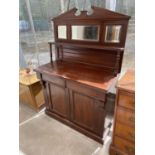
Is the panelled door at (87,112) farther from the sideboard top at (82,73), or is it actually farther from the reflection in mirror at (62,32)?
the reflection in mirror at (62,32)

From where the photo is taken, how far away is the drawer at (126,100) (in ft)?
3.94

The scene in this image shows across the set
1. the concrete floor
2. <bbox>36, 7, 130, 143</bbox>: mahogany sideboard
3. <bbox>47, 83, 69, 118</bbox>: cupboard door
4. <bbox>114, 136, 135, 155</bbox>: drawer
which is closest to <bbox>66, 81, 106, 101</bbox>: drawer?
<bbox>36, 7, 130, 143</bbox>: mahogany sideboard

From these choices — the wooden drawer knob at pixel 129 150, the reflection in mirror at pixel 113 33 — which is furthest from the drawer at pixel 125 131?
the reflection in mirror at pixel 113 33

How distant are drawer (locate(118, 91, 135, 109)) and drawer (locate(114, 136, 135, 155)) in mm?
439

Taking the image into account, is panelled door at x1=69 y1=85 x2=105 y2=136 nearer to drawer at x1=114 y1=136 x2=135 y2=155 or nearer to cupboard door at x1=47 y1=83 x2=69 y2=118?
cupboard door at x1=47 y1=83 x2=69 y2=118

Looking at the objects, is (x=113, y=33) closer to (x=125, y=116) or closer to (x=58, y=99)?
(x=125, y=116)

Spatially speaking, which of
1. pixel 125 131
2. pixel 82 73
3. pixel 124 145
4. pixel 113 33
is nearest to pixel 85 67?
pixel 82 73

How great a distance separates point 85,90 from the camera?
1569 millimetres

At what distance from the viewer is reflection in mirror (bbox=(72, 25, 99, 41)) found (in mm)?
1747

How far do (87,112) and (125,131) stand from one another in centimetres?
51

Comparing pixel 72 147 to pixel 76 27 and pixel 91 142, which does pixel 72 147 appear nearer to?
pixel 91 142

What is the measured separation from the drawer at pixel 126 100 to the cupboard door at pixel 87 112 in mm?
299
